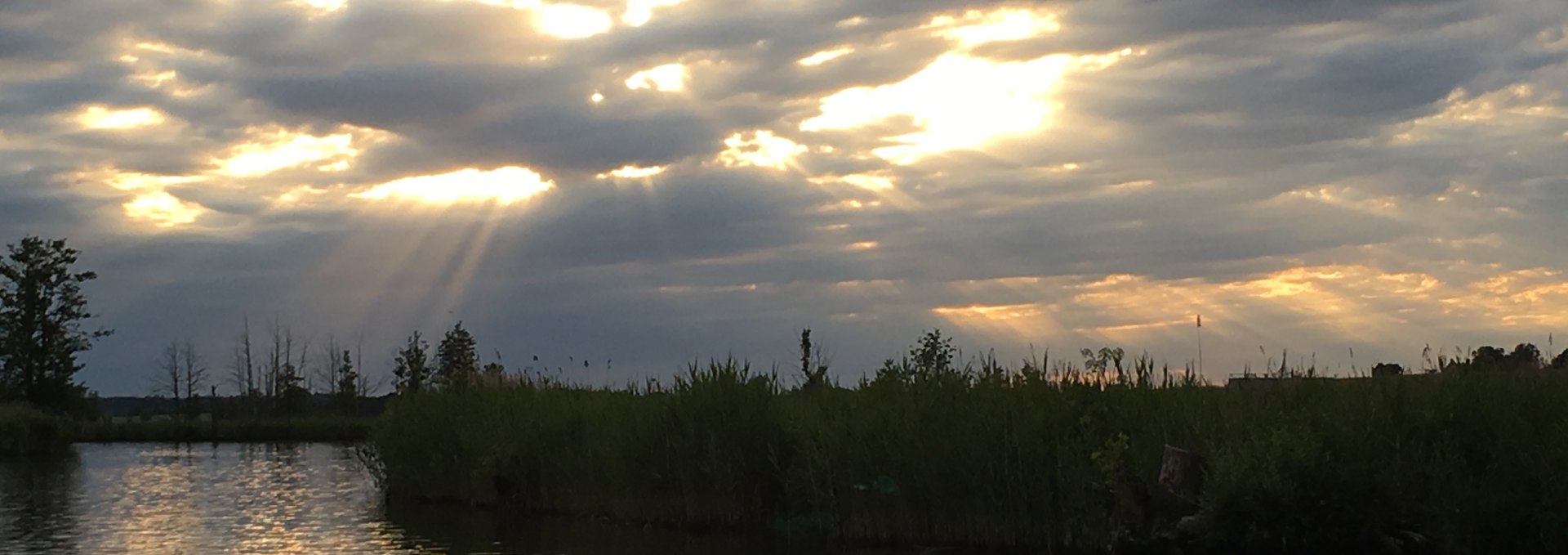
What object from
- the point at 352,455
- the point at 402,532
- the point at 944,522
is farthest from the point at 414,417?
the point at 352,455

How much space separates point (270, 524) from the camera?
2722 centimetres

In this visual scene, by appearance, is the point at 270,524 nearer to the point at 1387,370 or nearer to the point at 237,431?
the point at 1387,370

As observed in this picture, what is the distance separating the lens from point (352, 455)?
186 feet

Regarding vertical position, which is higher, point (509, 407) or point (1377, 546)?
point (509, 407)

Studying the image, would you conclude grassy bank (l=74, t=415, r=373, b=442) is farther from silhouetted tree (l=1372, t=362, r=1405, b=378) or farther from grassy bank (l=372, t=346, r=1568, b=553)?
silhouetted tree (l=1372, t=362, r=1405, b=378)

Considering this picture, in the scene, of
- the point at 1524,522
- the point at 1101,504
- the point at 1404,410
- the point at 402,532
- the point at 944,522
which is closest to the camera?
the point at 1524,522

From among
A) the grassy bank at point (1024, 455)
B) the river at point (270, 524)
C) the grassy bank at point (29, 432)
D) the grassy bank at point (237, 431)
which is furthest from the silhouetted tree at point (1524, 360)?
the grassy bank at point (237, 431)

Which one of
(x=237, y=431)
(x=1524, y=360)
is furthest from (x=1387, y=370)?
(x=237, y=431)

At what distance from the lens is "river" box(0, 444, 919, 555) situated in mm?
22891

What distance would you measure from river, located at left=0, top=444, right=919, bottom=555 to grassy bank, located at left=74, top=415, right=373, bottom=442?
41148 mm

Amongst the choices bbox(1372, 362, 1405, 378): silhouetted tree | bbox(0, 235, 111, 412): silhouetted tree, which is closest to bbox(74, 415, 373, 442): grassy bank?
bbox(0, 235, 111, 412): silhouetted tree

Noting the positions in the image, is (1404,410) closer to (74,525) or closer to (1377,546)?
(1377,546)

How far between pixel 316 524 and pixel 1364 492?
772 inches

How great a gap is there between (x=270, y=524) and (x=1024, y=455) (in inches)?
615
